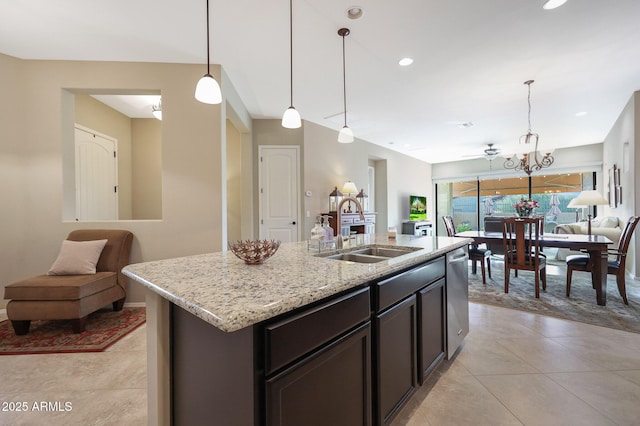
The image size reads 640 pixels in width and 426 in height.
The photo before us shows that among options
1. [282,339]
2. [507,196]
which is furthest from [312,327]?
[507,196]

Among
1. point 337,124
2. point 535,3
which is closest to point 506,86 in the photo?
point 535,3

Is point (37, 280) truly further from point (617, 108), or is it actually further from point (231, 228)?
point (617, 108)

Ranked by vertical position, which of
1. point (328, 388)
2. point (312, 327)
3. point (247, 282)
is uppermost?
point (247, 282)

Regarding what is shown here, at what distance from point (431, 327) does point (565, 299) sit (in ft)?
9.24

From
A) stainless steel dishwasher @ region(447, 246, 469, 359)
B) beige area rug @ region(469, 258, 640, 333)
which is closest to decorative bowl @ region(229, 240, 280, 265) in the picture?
stainless steel dishwasher @ region(447, 246, 469, 359)

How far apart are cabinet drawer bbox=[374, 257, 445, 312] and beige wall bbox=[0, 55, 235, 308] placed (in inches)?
96.5

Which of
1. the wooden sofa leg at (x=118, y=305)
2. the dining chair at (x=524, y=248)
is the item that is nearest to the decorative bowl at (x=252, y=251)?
the wooden sofa leg at (x=118, y=305)

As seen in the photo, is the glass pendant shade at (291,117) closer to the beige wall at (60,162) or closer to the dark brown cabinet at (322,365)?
the beige wall at (60,162)

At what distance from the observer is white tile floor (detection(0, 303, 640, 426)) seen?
1.55 meters

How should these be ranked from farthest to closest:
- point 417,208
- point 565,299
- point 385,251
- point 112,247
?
point 417,208
point 565,299
point 112,247
point 385,251

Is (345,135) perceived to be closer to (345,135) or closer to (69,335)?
(345,135)

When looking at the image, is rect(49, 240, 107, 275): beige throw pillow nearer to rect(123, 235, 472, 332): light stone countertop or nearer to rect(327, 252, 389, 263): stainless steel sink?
rect(123, 235, 472, 332): light stone countertop

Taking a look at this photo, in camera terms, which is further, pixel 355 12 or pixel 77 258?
pixel 77 258

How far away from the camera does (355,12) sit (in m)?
2.41
